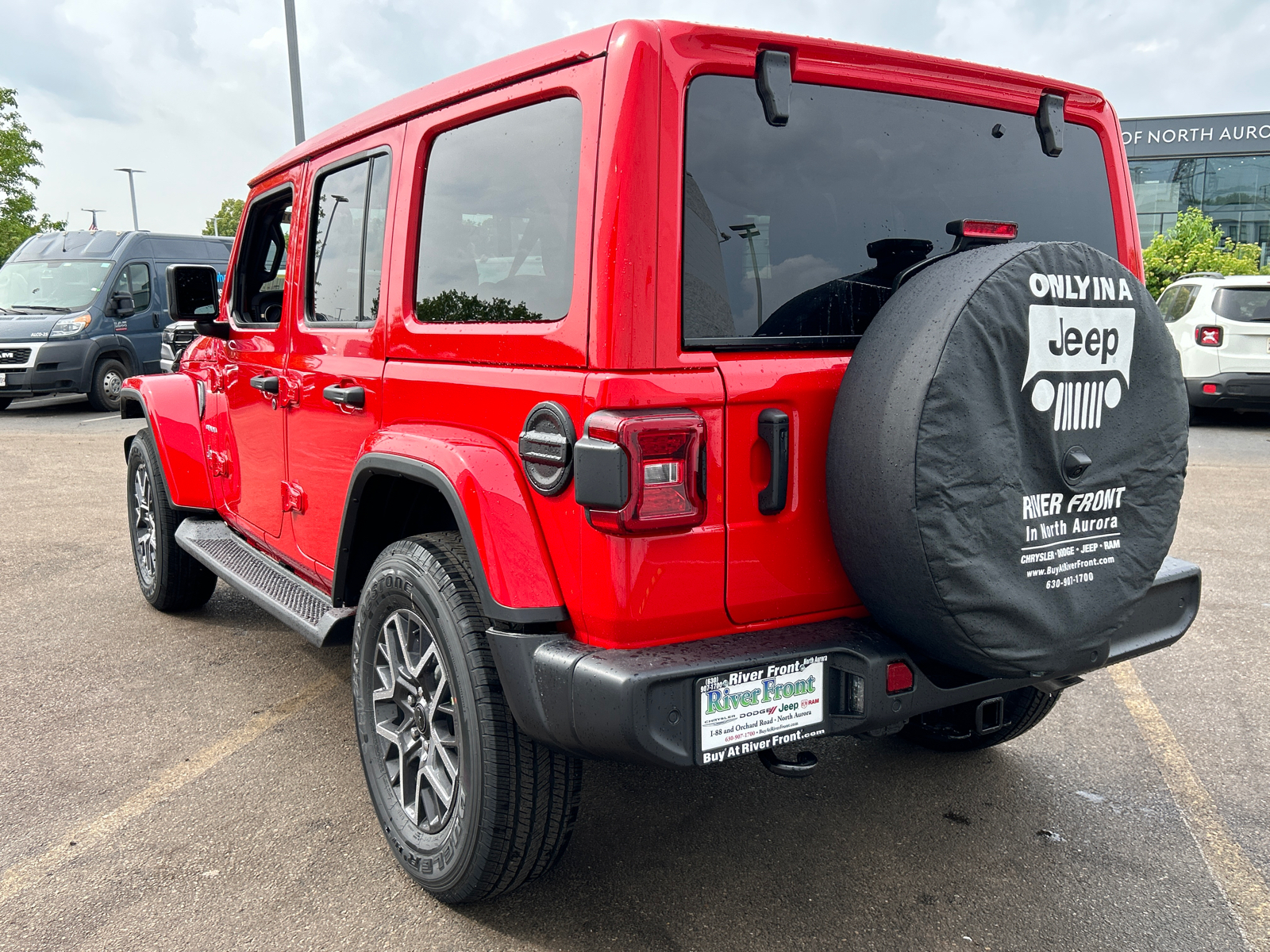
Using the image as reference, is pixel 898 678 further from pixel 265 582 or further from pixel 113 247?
pixel 113 247

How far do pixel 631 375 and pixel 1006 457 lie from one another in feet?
2.57

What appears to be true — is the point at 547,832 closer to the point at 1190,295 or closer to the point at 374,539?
the point at 374,539

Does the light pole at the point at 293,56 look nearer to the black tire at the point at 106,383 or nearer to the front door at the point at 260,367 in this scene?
the black tire at the point at 106,383

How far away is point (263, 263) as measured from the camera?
13.4ft

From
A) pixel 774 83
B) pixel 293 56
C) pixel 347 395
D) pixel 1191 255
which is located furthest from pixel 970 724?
pixel 1191 255

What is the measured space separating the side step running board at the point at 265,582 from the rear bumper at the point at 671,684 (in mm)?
972

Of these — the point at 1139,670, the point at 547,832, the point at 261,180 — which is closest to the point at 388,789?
the point at 547,832

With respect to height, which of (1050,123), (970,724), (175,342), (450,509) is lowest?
(970,724)

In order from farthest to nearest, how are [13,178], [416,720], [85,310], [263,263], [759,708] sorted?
[13,178] → [85,310] → [263,263] → [416,720] → [759,708]

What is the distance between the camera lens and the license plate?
6.76ft

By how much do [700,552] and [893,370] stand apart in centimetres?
55

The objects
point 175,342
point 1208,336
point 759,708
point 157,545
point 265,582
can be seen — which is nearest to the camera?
point 759,708

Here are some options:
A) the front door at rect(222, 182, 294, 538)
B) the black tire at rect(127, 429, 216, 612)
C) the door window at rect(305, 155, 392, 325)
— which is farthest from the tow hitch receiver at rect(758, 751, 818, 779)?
the black tire at rect(127, 429, 216, 612)

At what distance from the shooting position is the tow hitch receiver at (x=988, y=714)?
Answer: 2518 mm
